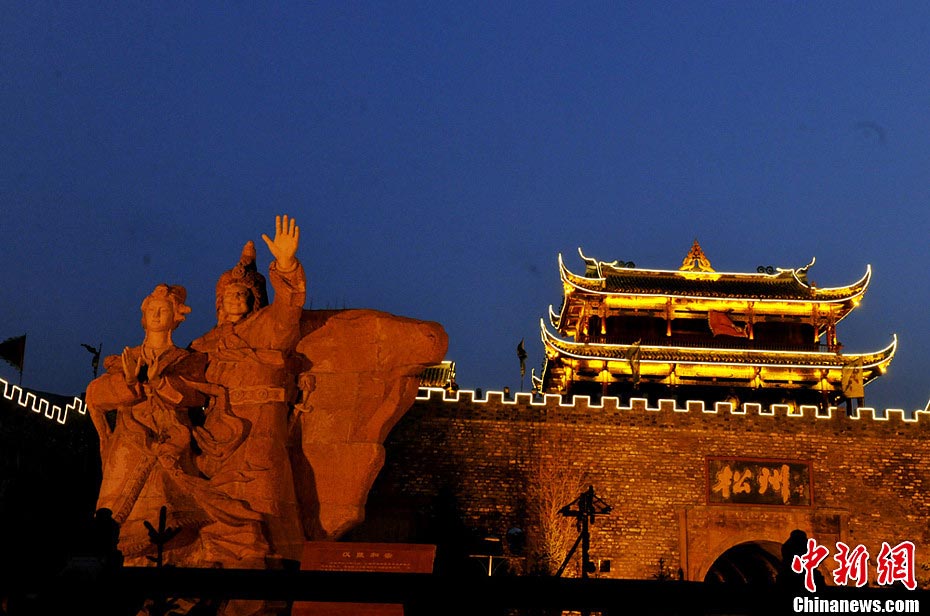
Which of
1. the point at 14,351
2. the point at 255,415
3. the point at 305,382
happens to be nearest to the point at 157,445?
the point at 255,415

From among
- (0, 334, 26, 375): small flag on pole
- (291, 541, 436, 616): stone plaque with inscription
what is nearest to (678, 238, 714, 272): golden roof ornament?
(0, 334, 26, 375): small flag on pole

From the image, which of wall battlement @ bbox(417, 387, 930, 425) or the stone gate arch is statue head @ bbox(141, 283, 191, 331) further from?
the stone gate arch

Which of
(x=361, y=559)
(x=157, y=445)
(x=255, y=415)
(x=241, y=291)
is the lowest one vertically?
(x=361, y=559)

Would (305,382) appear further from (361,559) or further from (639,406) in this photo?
(639,406)

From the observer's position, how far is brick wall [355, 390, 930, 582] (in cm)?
1897

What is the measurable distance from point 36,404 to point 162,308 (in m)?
8.86

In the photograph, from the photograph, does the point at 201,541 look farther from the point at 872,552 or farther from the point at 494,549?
the point at 872,552

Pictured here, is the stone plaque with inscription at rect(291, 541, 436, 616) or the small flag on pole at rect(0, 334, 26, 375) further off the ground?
the small flag on pole at rect(0, 334, 26, 375)

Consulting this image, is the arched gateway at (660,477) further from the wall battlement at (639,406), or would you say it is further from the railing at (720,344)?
the railing at (720,344)

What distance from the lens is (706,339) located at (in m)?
26.3

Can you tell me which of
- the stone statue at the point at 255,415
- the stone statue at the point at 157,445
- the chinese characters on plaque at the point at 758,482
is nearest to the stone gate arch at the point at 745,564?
the chinese characters on plaque at the point at 758,482

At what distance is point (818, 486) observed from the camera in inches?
758

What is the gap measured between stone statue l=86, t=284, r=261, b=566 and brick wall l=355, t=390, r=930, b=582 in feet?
35.5

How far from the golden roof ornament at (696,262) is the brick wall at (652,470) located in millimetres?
9185
